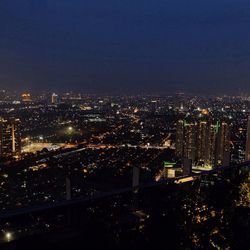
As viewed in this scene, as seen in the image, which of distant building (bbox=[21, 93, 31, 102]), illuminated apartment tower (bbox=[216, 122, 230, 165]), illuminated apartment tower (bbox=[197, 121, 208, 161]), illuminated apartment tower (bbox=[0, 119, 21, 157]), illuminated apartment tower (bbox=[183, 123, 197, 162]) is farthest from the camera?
distant building (bbox=[21, 93, 31, 102])

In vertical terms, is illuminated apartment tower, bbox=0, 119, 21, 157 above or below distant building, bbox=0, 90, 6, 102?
below

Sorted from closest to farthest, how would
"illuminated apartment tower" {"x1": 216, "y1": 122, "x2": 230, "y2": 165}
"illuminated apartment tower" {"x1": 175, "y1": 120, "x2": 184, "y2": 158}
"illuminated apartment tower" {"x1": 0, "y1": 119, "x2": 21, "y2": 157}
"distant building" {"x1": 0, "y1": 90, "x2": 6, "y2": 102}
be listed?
"illuminated apartment tower" {"x1": 216, "y1": 122, "x2": 230, "y2": 165} → "illuminated apartment tower" {"x1": 175, "y1": 120, "x2": 184, "y2": 158} → "illuminated apartment tower" {"x1": 0, "y1": 119, "x2": 21, "y2": 157} → "distant building" {"x1": 0, "y1": 90, "x2": 6, "y2": 102}

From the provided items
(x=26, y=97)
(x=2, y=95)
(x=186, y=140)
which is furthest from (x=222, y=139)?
(x=26, y=97)

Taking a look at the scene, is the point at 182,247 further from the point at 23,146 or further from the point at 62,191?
the point at 23,146

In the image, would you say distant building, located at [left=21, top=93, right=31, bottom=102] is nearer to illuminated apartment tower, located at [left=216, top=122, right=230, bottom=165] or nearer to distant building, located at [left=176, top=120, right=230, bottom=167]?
distant building, located at [left=176, top=120, right=230, bottom=167]

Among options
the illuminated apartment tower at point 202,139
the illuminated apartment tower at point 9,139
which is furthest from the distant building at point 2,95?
the illuminated apartment tower at point 202,139

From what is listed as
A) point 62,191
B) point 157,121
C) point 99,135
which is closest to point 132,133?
point 99,135

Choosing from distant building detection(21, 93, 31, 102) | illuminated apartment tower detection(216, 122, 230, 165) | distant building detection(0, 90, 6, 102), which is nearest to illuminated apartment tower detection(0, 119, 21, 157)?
illuminated apartment tower detection(216, 122, 230, 165)

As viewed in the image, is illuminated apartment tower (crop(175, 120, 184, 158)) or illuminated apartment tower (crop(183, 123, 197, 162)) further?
illuminated apartment tower (crop(175, 120, 184, 158))
